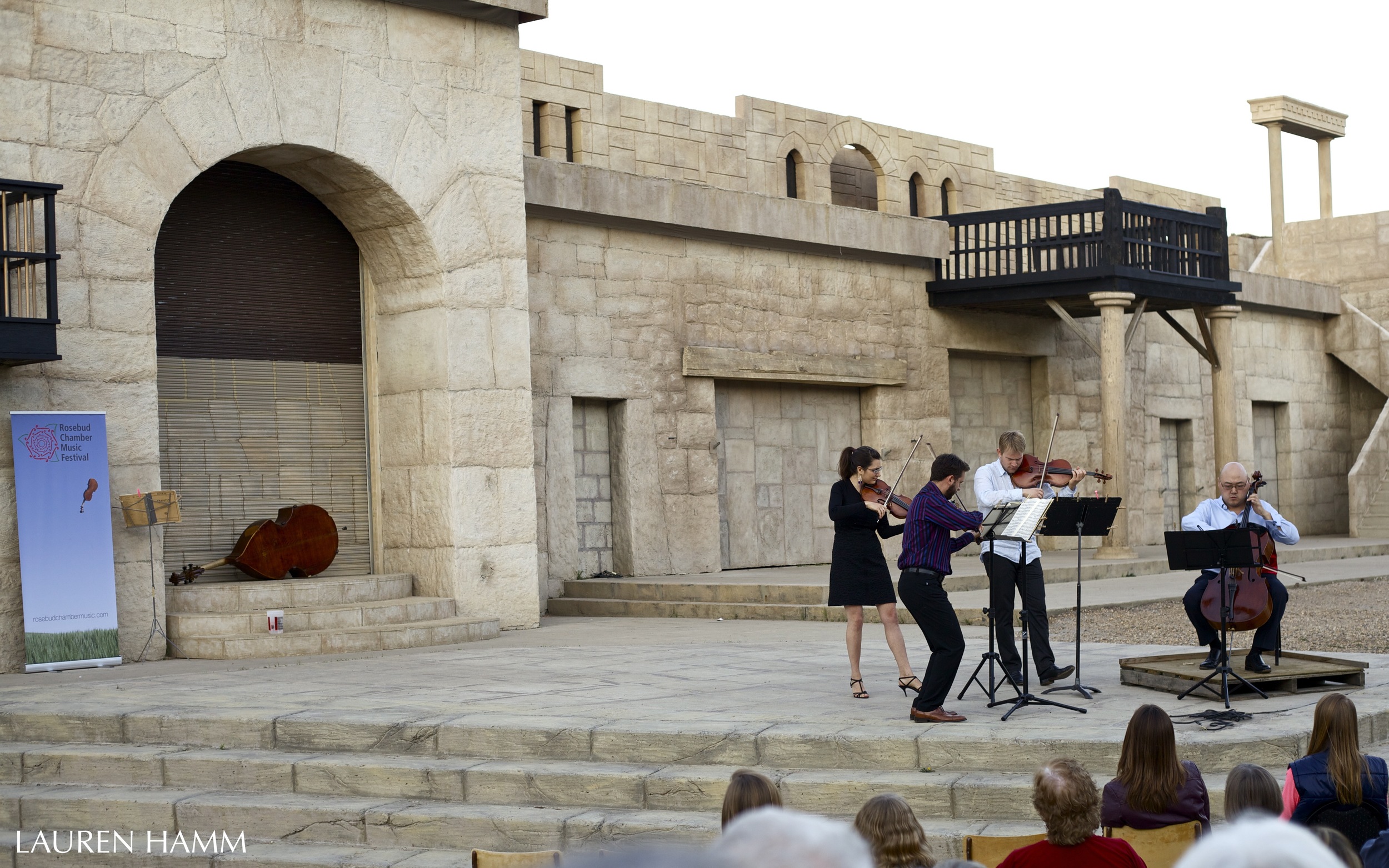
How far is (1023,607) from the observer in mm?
8031

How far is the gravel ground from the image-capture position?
10.7 meters

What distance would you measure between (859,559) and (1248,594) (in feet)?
6.96

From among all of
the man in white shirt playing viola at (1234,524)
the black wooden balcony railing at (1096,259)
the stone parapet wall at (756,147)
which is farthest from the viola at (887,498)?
the black wooden balcony railing at (1096,259)

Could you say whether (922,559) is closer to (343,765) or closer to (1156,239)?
(343,765)

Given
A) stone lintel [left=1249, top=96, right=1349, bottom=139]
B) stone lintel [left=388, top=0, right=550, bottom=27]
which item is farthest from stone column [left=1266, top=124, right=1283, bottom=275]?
stone lintel [left=388, top=0, right=550, bottom=27]

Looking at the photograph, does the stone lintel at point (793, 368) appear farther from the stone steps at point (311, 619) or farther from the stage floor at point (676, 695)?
the stage floor at point (676, 695)

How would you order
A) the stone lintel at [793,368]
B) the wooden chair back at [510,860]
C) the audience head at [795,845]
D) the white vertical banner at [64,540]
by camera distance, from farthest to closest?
the stone lintel at [793,368] < the white vertical banner at [64,540] < the wooden chair back at [510,860] < the audience head at [795,845]

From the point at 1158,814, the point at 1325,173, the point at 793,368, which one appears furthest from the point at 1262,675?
the point at 1325,173

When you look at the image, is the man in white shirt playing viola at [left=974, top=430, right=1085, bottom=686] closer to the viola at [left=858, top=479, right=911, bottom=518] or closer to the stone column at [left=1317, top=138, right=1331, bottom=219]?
the viola at [left=858, top=479, right=911, bottom=518]

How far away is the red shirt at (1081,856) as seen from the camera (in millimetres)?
3701

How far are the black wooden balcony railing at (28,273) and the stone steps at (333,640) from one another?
241 cm

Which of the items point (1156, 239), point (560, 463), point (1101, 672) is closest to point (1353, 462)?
point (1156, 239)

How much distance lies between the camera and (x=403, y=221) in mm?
12375

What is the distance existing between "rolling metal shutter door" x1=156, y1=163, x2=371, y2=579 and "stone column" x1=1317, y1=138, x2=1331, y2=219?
63.3 ft
